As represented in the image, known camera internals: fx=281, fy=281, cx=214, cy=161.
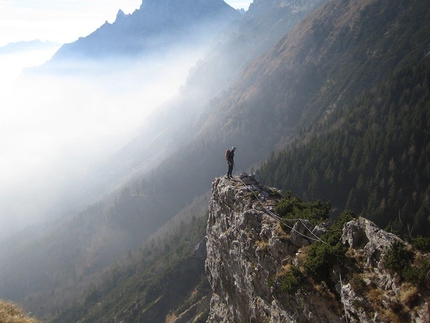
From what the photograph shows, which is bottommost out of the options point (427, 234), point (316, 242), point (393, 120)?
point (427, 234)

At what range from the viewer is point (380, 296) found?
59.1 feet

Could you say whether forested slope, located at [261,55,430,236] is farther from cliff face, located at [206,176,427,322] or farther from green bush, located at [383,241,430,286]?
green bush, located at [383,241,430,286]

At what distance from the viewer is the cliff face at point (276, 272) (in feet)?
59.1

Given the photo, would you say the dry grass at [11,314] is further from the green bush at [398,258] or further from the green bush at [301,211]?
the green bush at [398,258]

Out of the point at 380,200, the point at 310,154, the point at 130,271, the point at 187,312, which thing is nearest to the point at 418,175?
the point at 380,200

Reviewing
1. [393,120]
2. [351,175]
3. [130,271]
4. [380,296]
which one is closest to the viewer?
[380,296]

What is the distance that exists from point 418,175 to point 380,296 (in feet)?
324

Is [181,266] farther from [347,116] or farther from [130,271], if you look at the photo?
[347,116]

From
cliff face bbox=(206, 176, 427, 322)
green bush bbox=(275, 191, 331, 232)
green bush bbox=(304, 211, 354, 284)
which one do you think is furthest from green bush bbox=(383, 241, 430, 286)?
green bush bbox=(275, 191, 331, 232)

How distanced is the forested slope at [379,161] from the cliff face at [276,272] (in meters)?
56.3

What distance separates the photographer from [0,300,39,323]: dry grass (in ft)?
59.4

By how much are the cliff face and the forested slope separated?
5626cm

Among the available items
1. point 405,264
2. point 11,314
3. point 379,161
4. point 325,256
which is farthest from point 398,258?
point 379,161

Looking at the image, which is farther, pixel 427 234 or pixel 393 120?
pixel 393 120
